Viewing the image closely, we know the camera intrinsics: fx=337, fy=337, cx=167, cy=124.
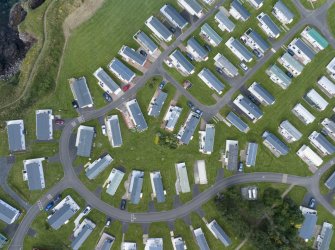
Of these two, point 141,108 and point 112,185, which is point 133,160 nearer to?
point 112,185

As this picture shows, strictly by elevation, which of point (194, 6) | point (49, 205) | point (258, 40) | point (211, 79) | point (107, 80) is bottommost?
point (49, 205)

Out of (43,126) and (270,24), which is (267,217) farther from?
(43,126)

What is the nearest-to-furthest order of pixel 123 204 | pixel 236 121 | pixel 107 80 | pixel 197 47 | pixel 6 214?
pixel 6 214
pixel 107 80
pixel 123 204
pixel 197 47
pixel 236 121

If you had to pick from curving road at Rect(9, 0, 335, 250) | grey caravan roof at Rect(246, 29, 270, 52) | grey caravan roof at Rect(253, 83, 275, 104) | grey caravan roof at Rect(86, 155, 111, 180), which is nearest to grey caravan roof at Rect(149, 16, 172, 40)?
curving road at Rect(9, 0, 335, 250)

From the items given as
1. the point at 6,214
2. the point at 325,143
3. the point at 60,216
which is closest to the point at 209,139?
the point at 325,143

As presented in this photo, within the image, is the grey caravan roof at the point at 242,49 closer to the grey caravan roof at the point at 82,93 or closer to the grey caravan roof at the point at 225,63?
the grey caravan roof at the point at 225,63

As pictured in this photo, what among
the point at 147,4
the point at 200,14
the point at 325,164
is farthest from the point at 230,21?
the point at 325,164
